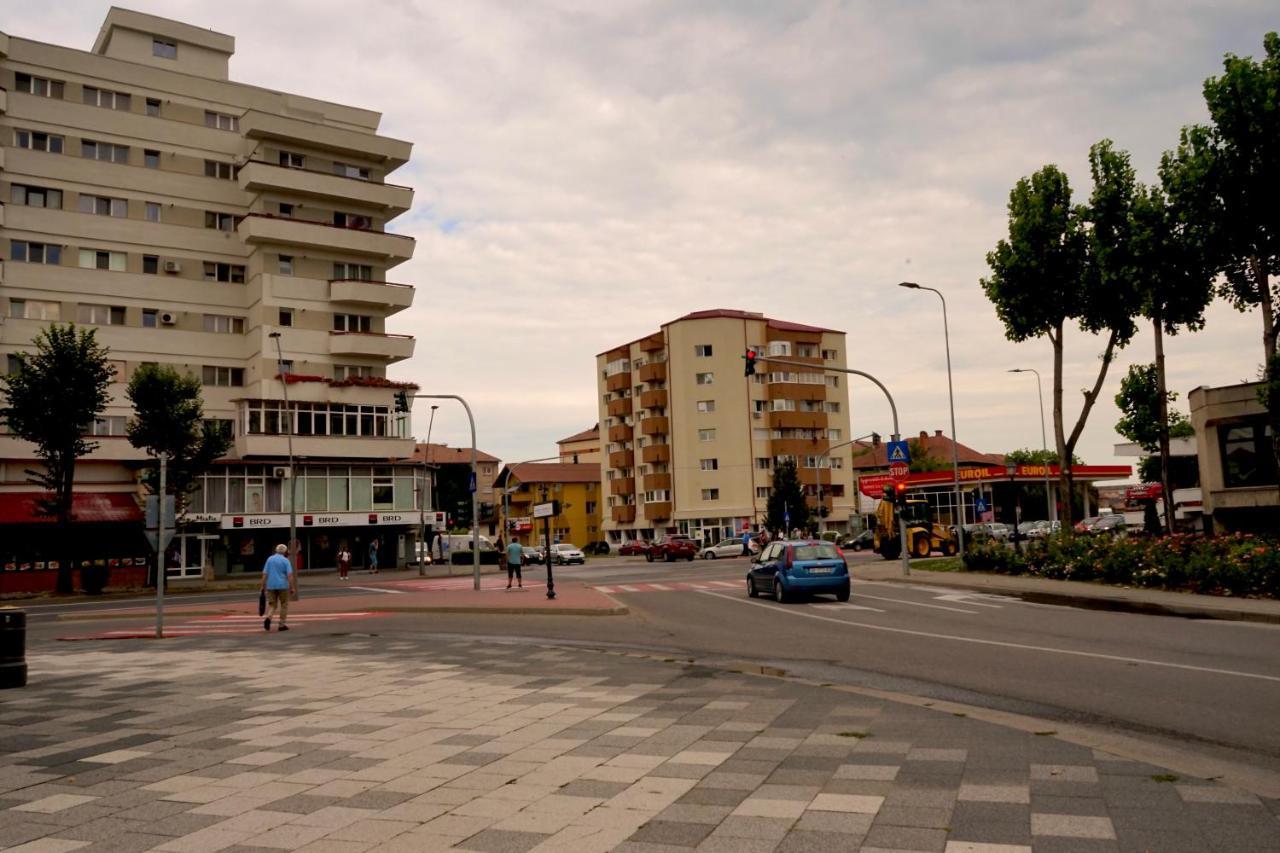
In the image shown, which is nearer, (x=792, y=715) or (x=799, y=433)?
(x=792, y=715)

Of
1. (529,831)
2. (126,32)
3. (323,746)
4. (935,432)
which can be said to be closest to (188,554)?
(126,32)

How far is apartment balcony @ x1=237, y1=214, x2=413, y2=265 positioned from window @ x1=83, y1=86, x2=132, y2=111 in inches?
301

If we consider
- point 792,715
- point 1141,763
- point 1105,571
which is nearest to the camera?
point 1141,763

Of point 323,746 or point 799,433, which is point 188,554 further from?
point 799,433

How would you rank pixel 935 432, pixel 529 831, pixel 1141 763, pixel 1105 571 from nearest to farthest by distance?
1. pixel 529 831
2. pixel 1141 763
3. pixel 1105 571
4. pixel 935 432

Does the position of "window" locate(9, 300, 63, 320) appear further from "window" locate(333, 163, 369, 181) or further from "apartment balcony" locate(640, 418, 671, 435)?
"apartment balcony" locate(640, 418, 671, 435)

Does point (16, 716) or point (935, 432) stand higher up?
point (935, 432)

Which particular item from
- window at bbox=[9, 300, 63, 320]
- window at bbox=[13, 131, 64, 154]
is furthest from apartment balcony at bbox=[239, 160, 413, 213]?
window at bbox=[9, 300, 63, 320]

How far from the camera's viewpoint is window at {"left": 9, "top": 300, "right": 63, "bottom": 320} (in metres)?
44.1

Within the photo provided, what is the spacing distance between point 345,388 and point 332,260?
7476mm

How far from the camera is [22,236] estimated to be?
44219mm

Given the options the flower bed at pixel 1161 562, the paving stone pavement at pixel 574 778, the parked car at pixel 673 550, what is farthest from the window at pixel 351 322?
the paving stone pavement at pixel 574 778

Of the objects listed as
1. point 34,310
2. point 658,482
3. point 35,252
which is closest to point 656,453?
point 658,482

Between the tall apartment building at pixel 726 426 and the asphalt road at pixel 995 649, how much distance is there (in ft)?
173
